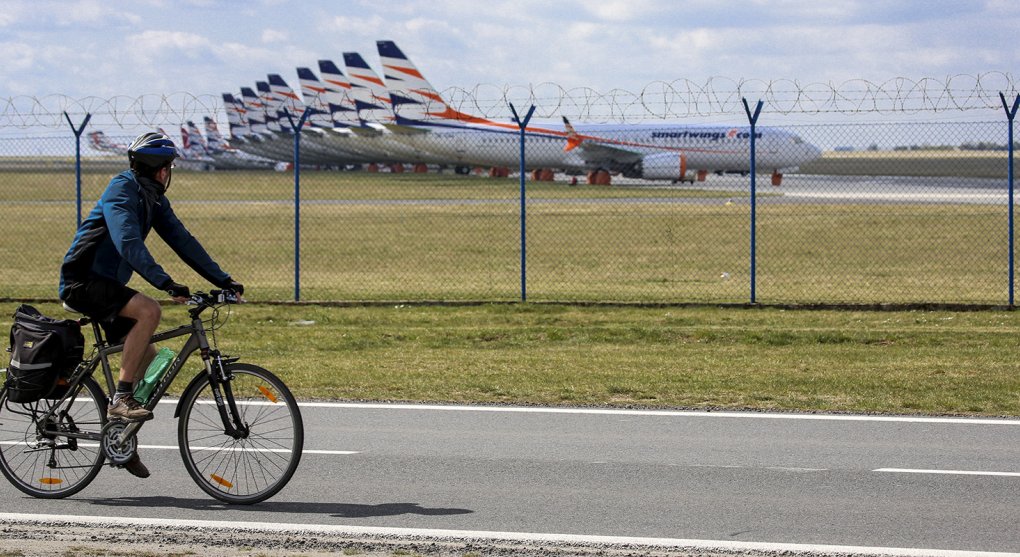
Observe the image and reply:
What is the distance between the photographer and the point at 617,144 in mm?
65438

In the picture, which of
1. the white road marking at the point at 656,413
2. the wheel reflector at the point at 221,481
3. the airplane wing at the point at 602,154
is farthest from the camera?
the airplane wing at the point at 602,154

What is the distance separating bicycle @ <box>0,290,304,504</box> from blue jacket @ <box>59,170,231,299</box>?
9.7 inches

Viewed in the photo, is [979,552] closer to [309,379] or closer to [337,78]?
[309,379]

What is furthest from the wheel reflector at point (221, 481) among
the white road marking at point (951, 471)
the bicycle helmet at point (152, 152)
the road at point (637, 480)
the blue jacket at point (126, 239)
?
the white road marking at point (951, 471)

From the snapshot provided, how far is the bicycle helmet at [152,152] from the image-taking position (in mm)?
6301

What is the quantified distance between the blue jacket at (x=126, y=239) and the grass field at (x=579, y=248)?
1073 centimetres

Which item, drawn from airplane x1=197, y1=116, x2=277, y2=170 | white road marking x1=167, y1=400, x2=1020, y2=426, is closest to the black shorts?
white road marking x1=167, y1=400, x2=1020, y2=426

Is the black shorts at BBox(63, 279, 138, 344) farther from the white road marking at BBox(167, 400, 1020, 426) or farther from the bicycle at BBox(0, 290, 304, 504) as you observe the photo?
the white road marking at BBox(167, 400, 1020, 426)

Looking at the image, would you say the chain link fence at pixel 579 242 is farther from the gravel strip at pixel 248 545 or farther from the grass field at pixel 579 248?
the gravel strip at pixel 248 545

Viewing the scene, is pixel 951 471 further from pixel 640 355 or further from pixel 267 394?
pixel 640 355

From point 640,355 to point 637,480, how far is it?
5232 millimetres

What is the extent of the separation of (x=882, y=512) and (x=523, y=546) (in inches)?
72.3

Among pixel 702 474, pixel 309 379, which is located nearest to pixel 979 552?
pixel 702 474

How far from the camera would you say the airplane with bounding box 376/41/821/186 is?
61.5 metres
